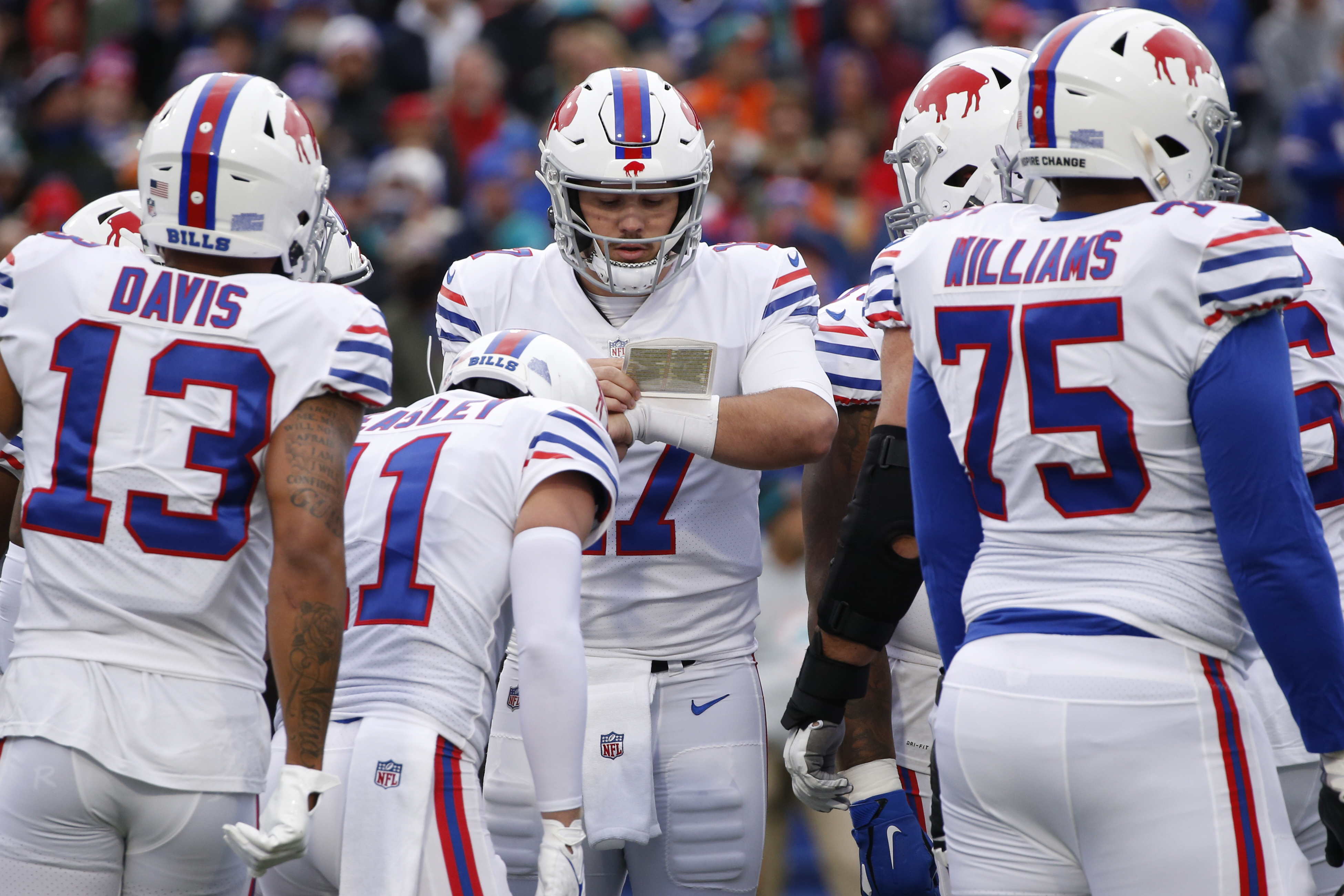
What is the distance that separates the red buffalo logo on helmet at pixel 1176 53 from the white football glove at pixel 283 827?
187cm

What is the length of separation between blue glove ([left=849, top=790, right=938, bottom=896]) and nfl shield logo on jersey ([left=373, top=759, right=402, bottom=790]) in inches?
53.2

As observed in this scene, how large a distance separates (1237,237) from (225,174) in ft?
5.83

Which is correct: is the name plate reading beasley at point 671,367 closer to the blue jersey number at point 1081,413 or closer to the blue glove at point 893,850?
the blue glove at point 893,850

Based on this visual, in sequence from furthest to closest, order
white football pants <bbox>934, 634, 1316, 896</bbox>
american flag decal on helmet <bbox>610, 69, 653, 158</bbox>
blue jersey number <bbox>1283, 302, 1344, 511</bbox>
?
american flag decal on helmet <bbox>610, 69, 653, 158</bbox> → blue jersey number <bbox>1283, 302, 1344, 511</bbox> → white football pants <bbox>934, 634, 1316, 896</bbox>

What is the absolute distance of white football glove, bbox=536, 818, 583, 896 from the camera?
292 cm

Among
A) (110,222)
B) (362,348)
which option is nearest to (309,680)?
(362,348)

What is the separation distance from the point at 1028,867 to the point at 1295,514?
27.3 inches

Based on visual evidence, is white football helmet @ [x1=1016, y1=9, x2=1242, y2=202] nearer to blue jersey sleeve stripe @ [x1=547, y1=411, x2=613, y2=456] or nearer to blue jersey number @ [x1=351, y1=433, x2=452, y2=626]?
blue jersey sleeve stripe @ [x1=547, y1=411, x2=613, y2=456]

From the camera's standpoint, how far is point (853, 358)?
419 centimetres

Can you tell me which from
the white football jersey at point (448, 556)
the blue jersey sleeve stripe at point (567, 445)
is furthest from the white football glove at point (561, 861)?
the blue jersey sleeve stripe at point (567, 445)

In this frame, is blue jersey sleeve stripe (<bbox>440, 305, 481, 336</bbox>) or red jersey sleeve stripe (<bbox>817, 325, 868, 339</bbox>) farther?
red jersey sleeve stripe (<bbox>817, 325, 868, 339</bbox>)

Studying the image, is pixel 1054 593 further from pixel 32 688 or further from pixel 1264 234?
pixel 32 688

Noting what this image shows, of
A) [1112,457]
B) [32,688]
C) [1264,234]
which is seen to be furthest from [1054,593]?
[32,688]

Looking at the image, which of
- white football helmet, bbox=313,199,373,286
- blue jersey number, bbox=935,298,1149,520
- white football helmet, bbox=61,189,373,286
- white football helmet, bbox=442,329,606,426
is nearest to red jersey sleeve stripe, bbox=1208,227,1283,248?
blue jersey number, bbox=935,298,1149,520
